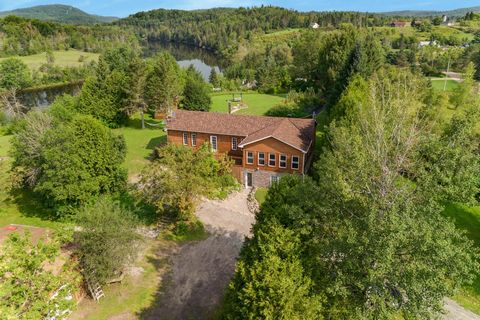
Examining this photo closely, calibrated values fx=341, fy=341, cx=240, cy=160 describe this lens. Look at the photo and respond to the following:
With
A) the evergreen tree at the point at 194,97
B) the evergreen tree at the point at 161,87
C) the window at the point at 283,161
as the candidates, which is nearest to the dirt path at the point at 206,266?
the window at the point at 283,161

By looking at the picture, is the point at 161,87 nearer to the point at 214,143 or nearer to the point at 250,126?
the point at 214,143

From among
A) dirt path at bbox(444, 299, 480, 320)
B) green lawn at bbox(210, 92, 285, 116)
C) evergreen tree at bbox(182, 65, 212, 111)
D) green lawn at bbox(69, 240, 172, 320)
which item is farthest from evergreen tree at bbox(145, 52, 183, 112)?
dirt path at bbox(444, 299, 480, 320)

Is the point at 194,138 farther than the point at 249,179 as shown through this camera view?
Yes

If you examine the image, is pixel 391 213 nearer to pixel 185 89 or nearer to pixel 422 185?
pixel 422 185

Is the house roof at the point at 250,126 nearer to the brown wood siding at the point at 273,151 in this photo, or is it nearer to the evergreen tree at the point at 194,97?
the brown wood siding at the point at 273,151

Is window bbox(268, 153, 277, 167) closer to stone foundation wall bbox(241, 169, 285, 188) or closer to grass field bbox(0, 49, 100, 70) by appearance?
stone foundation wall bbox(241, 169, 285, 188)

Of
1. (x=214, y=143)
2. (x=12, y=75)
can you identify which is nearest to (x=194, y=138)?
(x=214, y=143)
